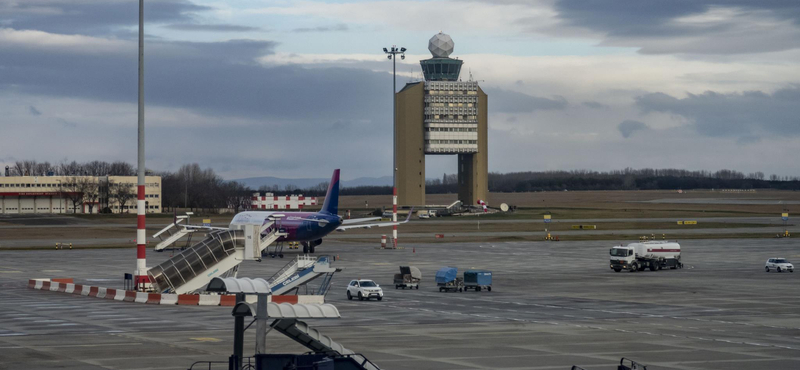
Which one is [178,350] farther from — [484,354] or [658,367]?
[658,367]

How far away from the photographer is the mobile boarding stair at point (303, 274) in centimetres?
5212

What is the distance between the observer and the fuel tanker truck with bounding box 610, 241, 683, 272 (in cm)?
7412

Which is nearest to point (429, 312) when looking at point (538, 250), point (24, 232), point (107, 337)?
point (107, 337)

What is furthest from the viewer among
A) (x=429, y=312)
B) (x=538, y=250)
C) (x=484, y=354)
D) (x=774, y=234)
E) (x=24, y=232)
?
(x=24, y=232)

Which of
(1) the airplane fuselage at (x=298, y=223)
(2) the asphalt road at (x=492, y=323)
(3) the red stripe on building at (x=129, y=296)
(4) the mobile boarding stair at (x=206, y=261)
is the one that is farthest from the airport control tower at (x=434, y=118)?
(3) the red stripe on building at (x=129, y=296)

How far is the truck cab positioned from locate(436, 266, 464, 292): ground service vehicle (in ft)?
64.8

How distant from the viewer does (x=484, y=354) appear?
3122cm

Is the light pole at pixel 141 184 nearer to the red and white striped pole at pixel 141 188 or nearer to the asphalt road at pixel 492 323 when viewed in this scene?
the red and white striped pole at pixel 141 188

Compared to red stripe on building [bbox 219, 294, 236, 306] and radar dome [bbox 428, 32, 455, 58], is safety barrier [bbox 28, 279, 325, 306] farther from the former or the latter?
radar dome [bbox 428, 32, 455, 58]

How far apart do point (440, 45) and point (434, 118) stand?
14.5 metres

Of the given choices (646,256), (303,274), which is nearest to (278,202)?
(646,256)

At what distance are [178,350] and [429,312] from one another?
1673 cm

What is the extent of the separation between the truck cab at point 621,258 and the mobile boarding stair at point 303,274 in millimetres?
29385

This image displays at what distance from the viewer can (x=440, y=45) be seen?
173125 millimetres
